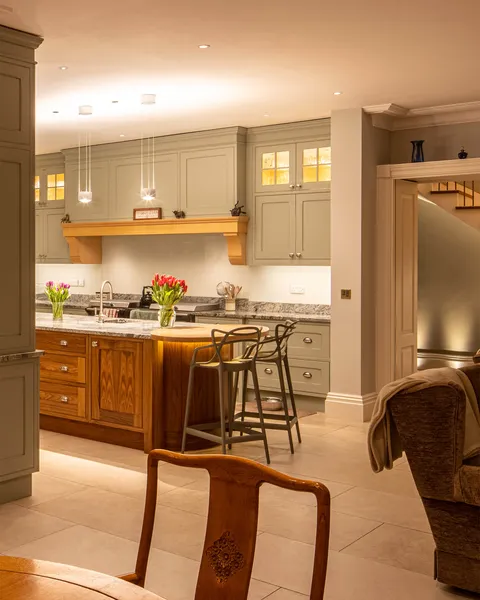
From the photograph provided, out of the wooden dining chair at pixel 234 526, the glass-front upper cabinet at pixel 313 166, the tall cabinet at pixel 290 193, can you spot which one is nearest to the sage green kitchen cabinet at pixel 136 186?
the tall cabinet at pixel 290 193

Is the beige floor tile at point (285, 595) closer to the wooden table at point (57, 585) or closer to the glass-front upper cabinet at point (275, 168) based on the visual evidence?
the wooden table at point (57, 585)

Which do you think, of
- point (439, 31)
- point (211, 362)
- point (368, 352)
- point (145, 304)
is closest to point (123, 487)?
point (211, 362)

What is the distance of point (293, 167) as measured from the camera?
7418mm

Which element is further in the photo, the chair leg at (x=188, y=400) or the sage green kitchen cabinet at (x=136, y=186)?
the sage green kitchen cabinet at (x=136, y=186)

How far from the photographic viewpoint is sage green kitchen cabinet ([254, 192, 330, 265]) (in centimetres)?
724

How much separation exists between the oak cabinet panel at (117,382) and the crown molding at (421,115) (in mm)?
2947

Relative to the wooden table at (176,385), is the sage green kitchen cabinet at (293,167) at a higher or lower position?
higher

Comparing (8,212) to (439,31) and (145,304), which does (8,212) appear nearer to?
(439,31)

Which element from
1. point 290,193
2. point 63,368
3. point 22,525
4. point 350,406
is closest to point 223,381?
point 63,368

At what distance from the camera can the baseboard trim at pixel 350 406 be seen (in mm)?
6707

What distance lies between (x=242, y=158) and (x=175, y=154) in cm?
81

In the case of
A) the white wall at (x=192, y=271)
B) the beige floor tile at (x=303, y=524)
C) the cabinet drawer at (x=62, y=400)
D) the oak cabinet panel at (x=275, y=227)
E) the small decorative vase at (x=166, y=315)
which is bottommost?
the beige floor tile at (x=303, y=524)

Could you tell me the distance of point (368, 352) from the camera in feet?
22.3

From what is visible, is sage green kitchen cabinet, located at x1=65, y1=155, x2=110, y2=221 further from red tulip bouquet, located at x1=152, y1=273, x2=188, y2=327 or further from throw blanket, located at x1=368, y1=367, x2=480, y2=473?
throw blanket, located at x1=368, y1=367, x2=480, y2=473
